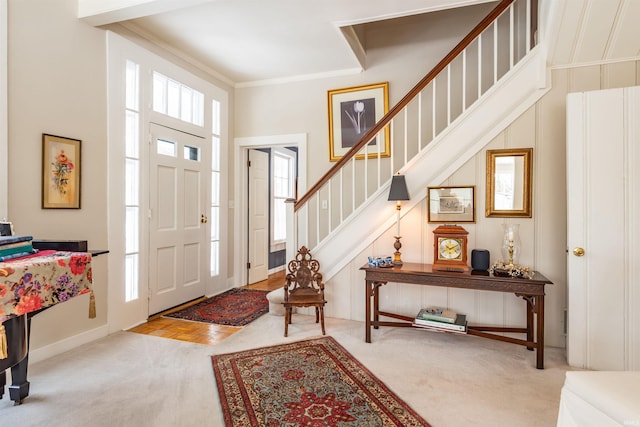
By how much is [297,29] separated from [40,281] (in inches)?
121

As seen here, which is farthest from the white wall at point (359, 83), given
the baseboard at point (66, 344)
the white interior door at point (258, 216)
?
the baseboard at point (66, 344)

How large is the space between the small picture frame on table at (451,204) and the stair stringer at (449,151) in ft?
0.31

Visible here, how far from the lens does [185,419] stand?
6.04ft

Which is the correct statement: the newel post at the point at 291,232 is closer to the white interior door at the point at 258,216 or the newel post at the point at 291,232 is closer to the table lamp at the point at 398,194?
the table lamp at the point at 398,194

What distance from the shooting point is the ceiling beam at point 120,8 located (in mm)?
2648

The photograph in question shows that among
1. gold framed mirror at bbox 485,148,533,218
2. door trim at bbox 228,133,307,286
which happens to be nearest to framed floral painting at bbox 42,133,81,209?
door trim at bbox 228,133,307,286

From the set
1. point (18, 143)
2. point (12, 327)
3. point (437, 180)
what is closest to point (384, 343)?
point (437, 180)

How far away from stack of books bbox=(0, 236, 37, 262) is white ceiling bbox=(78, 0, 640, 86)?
6.63 ft

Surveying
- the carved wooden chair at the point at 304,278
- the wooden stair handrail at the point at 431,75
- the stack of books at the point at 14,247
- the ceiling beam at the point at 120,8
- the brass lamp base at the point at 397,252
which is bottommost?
the carved wooden chair at the point at 304,278

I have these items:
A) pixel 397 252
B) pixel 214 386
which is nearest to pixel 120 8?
pixel 214 386

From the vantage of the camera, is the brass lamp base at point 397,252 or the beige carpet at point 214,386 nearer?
the beige carpet at point 214,386

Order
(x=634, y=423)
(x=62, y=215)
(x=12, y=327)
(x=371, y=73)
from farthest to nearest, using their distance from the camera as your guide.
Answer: (x=371, y=73), (x=62, y=215), (x=12, y=327), (x=634, y=423)

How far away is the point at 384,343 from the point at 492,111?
7.17ft

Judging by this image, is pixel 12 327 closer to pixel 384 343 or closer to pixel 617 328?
pixel 384 343
